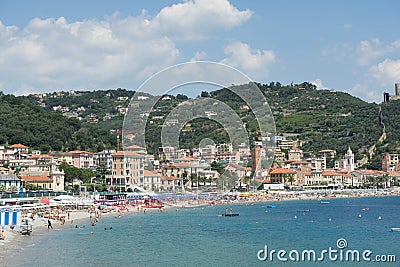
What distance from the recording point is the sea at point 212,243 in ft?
86.3

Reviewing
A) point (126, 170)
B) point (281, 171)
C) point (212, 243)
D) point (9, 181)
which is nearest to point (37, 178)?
point (9, 181)

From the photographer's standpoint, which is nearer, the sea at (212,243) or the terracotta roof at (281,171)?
the sea at (212,243)

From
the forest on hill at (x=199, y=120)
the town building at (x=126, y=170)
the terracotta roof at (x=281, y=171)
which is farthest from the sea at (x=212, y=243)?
the terracotta roof at (x=281, y=171)

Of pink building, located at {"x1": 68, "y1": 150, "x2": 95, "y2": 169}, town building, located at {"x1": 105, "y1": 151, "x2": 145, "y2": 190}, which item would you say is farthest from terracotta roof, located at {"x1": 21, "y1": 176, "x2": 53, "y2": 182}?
pink building, located at {"x1": 68, "y1": 150, "x2": 95, "y2": 169}

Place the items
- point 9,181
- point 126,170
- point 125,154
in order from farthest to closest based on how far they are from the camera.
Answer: point 126,170
point 125,154
point 9,181

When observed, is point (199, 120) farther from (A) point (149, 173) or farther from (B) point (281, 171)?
(A) point (149, 173)

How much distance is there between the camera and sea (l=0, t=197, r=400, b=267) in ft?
86.3

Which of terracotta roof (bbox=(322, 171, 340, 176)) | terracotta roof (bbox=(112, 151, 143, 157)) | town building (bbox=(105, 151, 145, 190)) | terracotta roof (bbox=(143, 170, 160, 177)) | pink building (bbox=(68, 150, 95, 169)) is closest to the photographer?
terracotta roof (bbox=(112, 151, 143, 157))

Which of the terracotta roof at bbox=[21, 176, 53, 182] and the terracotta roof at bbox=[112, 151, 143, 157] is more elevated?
the terracotta roof at bbox=[112, 151, 143, 157]

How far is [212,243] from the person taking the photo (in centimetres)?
3238

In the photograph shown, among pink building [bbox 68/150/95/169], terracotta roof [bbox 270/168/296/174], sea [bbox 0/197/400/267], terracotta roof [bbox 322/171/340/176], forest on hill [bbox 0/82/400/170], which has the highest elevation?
forest on hill [bbox 0/82/400/170]

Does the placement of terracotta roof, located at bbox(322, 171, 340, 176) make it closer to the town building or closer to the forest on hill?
the forest on hill

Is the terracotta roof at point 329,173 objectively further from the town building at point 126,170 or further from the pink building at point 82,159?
the town building at point 126,170

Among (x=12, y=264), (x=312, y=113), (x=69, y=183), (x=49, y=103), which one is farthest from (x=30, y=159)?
(x=49, y=103)
